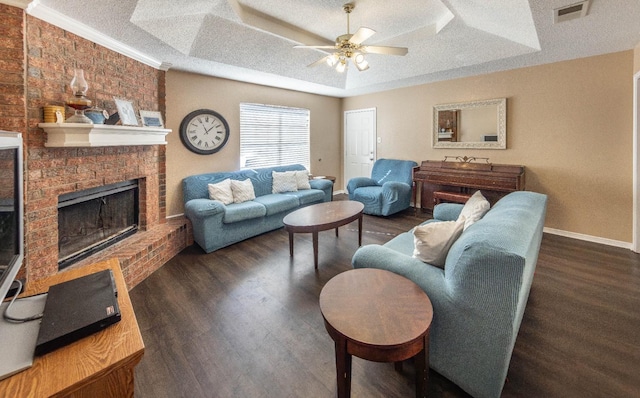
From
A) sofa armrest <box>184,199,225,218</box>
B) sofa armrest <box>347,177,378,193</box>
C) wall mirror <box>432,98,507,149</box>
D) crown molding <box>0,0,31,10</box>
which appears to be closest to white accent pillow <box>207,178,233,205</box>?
sofa armrest <box>184,199,225,218</box>

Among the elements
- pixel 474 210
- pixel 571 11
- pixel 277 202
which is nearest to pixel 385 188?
pixel 277 202

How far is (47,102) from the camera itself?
226 centimetres

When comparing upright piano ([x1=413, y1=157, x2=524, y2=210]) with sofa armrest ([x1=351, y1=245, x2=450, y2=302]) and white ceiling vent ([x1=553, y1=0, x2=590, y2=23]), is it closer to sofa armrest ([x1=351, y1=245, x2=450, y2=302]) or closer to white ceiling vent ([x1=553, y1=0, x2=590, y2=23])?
white ceiling vent ([x1=553, y1=0, x2=590, y2=23])

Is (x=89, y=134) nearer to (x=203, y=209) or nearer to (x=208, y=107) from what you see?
(x=203, y=209)

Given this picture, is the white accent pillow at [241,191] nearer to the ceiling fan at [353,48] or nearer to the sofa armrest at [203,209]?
the sofa armrest at [203,209]

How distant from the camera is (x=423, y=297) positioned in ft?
4.99

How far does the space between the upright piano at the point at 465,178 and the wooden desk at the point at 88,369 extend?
4581 millimetres

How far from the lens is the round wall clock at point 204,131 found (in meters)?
4.20

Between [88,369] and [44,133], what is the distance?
7.06 ft

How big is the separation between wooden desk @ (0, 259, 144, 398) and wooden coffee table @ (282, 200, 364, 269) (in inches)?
79.4

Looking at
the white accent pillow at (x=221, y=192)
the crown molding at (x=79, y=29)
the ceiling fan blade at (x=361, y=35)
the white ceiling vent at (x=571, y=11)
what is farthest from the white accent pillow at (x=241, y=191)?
the white ceiling vent at (x=571, y=11)

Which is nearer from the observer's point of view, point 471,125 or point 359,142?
point 471,125

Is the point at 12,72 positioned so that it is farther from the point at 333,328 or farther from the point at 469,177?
the point at 469,177

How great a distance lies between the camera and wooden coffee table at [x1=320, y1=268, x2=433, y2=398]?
124 cm
